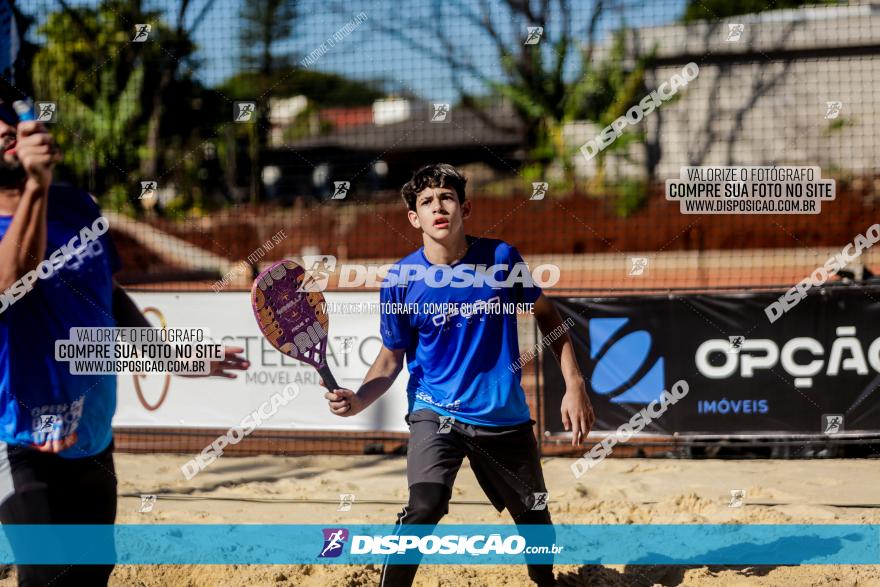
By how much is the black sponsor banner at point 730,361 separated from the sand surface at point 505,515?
14.8 inches

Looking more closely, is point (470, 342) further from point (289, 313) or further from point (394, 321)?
point (289, 313)

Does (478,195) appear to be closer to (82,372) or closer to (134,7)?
(134,7)

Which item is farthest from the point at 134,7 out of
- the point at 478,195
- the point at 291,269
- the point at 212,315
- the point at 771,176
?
the point at 291,269

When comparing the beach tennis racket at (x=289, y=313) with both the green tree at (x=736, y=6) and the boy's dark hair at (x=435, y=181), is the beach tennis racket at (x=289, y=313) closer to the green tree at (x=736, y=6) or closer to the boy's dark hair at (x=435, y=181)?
the boy's dark hair at (x=435, y=181)

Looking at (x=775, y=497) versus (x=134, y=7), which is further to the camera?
(x=134, y=7)

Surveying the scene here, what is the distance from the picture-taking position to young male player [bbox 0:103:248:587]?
3.16 metres

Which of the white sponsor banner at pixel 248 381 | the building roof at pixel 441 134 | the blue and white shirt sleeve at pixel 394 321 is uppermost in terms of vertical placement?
the building roof at pixel 441 134

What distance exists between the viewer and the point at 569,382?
13.8 ft

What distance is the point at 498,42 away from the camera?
14.3 meters

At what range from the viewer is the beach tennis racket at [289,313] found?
4.18 meters

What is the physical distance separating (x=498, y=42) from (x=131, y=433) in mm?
8846

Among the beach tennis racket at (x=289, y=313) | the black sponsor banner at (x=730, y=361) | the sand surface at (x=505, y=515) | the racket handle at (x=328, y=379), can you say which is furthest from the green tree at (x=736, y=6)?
the racket handle at (x=328, y=379)

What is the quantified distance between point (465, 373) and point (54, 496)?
5.91 ft

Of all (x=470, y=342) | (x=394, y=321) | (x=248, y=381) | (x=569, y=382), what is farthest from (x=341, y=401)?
(x=248, y=381)
